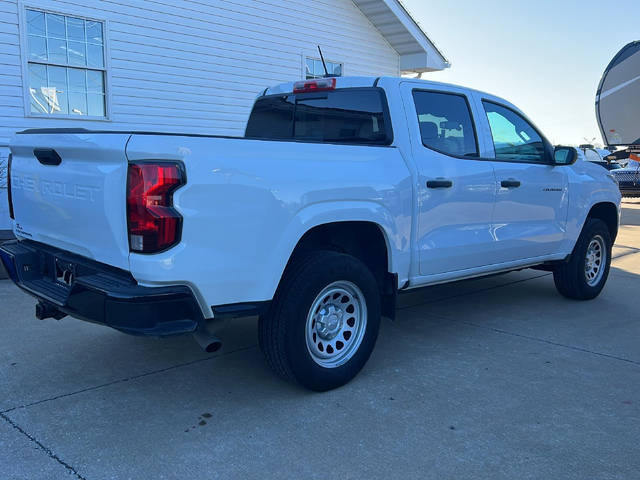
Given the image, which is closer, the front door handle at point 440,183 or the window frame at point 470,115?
the front door handle at point 440,183

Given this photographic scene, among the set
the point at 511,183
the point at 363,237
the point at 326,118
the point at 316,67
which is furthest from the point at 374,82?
the point at 316,67

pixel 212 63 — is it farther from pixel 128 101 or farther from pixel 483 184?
pixel 483 184

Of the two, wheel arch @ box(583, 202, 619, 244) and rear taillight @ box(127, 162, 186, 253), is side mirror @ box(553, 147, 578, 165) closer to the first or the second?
wheel arch @ box(583, 202, 619, 244)

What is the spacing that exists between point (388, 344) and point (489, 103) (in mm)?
2226

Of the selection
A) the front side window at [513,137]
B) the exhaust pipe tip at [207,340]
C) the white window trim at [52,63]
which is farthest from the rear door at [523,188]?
the white window trim at [52,63]

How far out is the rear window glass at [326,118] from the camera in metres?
4.33

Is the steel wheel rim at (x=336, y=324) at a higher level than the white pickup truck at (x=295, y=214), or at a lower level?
lower

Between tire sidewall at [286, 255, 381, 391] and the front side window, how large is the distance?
1.90m

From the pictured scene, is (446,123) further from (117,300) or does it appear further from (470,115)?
(117,300)

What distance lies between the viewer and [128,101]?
948cm

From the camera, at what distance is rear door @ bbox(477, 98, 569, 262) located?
491 cm

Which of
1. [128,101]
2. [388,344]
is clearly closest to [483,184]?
[388,344]

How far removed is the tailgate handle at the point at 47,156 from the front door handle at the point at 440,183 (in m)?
2.43

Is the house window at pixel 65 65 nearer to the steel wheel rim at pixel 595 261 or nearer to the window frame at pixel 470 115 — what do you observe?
the window frame at pixel 470 115
